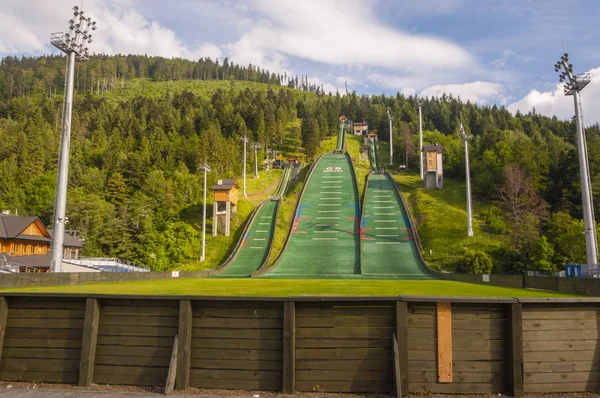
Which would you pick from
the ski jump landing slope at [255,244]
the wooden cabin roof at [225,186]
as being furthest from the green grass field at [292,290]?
the wooden cabin roof at [225,186]

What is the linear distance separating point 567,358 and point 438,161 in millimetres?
70561

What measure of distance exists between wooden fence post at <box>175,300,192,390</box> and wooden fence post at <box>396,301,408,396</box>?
376 centimetres

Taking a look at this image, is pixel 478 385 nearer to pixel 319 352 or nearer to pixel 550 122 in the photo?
pixel 319 352

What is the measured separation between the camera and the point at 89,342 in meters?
8.34

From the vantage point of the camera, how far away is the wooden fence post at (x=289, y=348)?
793 centimetres

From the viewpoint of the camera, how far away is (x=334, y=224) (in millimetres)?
59469

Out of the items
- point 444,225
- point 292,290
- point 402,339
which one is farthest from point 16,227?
point 402,339

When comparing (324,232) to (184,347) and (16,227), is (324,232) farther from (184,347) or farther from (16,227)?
(184,347)

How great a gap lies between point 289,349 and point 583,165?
3327 cm

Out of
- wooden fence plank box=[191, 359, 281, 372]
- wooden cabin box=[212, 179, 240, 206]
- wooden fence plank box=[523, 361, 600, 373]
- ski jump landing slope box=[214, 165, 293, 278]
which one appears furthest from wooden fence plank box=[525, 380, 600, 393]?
wooden cabin box=[212, 179, 240, 206]

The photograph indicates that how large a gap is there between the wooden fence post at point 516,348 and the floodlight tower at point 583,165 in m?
27.6

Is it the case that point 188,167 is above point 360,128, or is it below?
below

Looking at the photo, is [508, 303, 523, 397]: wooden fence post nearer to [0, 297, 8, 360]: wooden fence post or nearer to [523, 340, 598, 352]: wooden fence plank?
[523, 340, 598, 352]: wooden fence plank

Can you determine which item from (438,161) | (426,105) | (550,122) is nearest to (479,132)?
(550,122)
